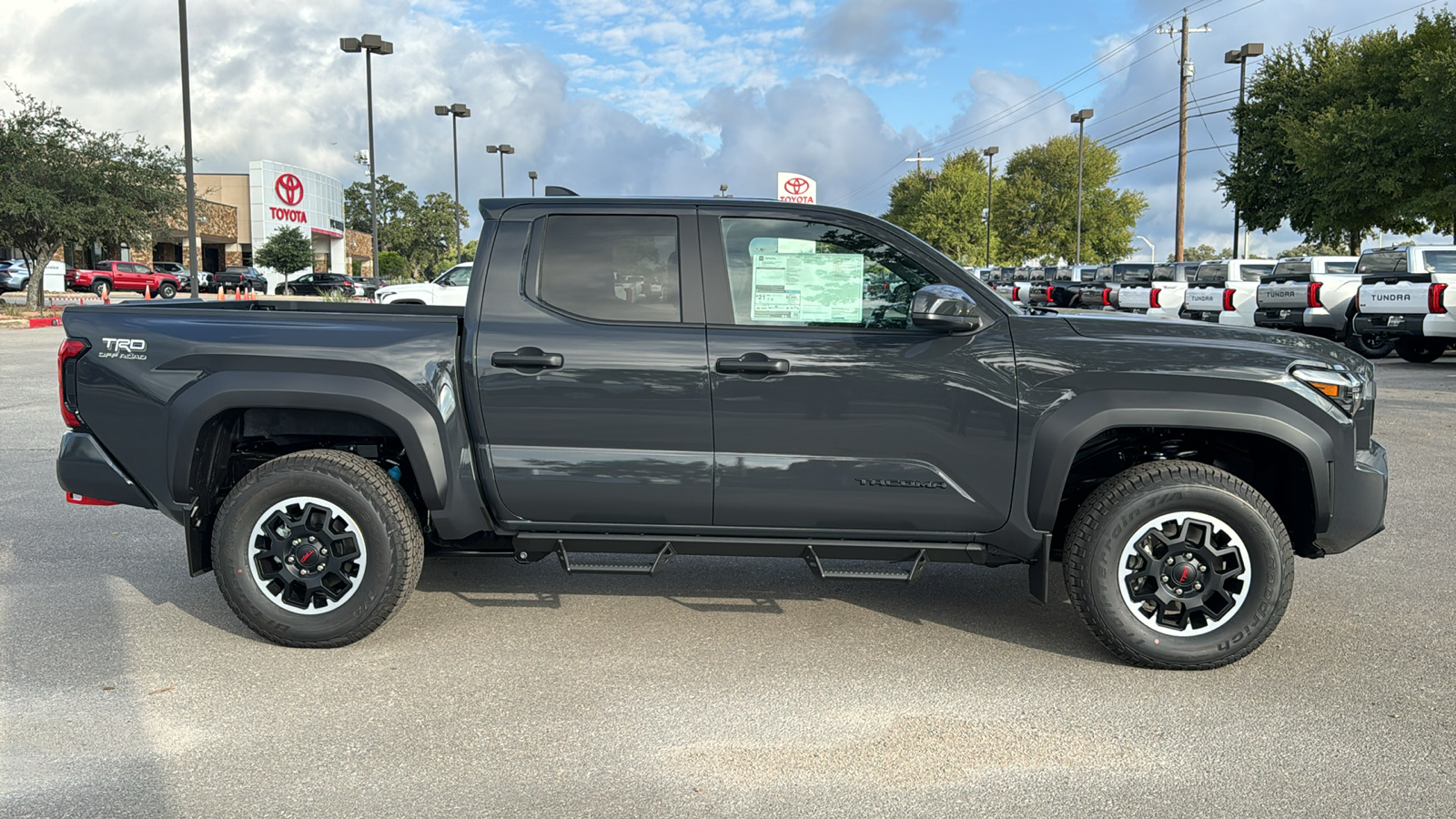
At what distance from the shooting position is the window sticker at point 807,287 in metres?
4.46

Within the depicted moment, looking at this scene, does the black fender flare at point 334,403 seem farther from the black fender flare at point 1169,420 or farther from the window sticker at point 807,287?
the black fender flare at point 1169,420

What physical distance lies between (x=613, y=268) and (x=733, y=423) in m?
0.85

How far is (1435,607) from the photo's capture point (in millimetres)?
5137

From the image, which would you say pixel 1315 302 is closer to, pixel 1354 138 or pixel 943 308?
pixel 1354 138

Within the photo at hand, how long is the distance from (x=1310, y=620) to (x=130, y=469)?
528 centimetres

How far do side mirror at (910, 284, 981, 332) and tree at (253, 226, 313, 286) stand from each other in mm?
56260

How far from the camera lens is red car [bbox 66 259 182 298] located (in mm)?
47781

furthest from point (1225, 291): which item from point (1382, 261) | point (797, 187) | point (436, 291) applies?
point (436, 291)

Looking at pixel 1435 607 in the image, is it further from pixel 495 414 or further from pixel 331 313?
pixel 331 313

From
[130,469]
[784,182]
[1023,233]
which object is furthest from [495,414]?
[1023,233]

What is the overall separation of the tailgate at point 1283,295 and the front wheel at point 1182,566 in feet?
60.0

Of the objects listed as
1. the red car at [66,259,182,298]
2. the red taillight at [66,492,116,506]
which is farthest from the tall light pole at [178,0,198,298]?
the red car at [66,259,182,298]

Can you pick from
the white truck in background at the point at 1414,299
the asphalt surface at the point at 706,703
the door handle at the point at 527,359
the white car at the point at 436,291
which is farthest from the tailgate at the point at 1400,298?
the door handle at the point at 527,359

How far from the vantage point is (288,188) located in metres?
27.2
